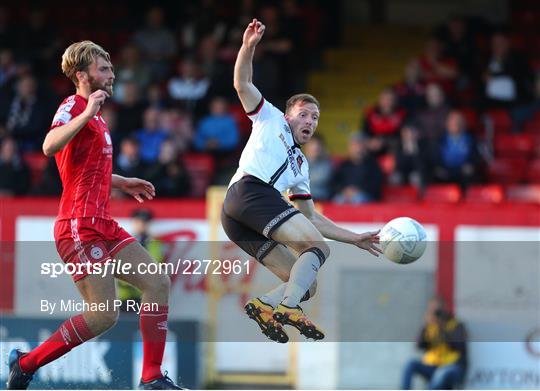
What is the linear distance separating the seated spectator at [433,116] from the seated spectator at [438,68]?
43.8 inches

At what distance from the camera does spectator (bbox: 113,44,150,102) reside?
17281 millimetres

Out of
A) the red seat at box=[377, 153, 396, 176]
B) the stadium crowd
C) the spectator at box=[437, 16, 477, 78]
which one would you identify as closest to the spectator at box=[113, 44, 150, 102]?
the stadium crowd

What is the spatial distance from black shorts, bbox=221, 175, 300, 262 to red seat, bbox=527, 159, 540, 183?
7759 millimetres

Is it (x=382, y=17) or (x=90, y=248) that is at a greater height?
(x=382, y=17)

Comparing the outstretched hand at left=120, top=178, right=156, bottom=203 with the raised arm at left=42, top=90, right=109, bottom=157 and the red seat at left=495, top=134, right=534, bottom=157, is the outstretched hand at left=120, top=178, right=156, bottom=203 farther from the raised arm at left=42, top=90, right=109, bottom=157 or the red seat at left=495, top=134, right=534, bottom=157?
the red seat at left=495, top=134, right=534, bottom=157

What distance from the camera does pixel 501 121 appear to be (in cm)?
1652

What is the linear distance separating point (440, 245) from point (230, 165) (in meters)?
2.85

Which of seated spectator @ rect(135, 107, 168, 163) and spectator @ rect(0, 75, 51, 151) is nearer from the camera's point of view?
seated spectator @ rect(135, 107, 168, 163)

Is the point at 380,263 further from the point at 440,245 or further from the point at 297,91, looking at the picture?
the point at 297,91

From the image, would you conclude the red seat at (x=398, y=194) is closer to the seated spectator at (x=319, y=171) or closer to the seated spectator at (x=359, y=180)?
the seated spectator at (x=359, y=180)

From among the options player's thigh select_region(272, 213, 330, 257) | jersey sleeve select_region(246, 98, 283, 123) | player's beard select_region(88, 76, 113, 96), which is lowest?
player's thigh select_region(272, 213, 330, 257)

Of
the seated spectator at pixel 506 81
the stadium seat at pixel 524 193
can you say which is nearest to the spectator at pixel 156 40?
the seated spectator at pixel 506 81

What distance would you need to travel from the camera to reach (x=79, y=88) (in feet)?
27.5

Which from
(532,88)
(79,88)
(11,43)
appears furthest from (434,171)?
(79,88)
